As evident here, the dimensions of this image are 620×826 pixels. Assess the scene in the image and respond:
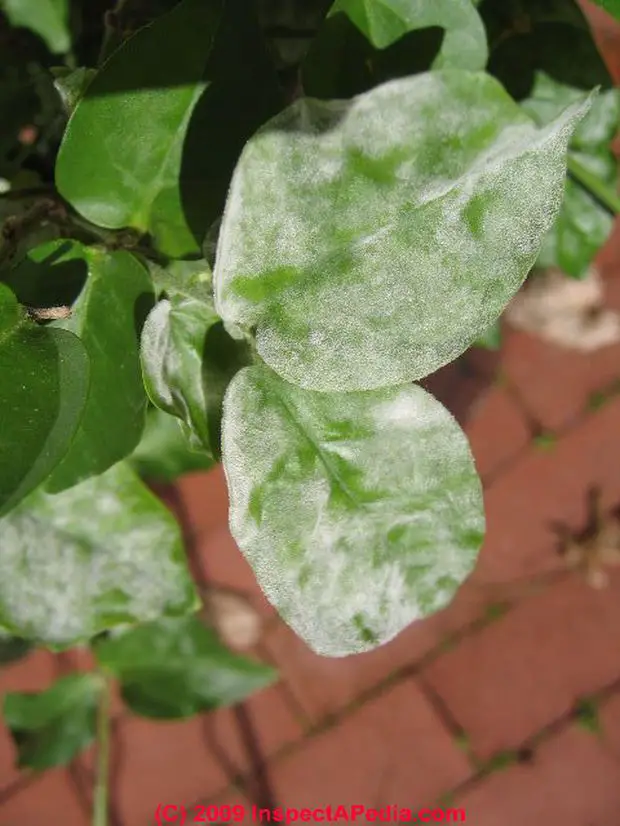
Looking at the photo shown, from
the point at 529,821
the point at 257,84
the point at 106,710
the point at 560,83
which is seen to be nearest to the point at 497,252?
the point at 257,84

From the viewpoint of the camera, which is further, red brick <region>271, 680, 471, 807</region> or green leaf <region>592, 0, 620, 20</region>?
red brick <region>271, 680, 471, 807</region>

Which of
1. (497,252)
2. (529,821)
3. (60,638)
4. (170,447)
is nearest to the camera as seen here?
(497,252)

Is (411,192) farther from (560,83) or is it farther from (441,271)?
(560,83)

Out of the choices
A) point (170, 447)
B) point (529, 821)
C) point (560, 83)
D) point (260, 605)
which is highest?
point (560, 83)

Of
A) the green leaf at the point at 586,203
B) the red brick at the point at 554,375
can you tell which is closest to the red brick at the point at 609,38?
the red brick at the point at 554,375

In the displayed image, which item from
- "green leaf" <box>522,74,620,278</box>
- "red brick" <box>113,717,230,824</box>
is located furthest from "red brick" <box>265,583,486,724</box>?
"green leaf" <box>522,74,620,278</box>

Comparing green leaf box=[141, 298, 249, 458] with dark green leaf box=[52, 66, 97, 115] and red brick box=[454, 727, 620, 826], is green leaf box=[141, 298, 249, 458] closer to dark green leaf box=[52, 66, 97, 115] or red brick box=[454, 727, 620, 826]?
dark green leaf box=[52, 66, 97, 115]

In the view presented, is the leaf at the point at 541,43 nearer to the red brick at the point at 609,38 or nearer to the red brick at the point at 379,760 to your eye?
the red brick at the point at 609,38
